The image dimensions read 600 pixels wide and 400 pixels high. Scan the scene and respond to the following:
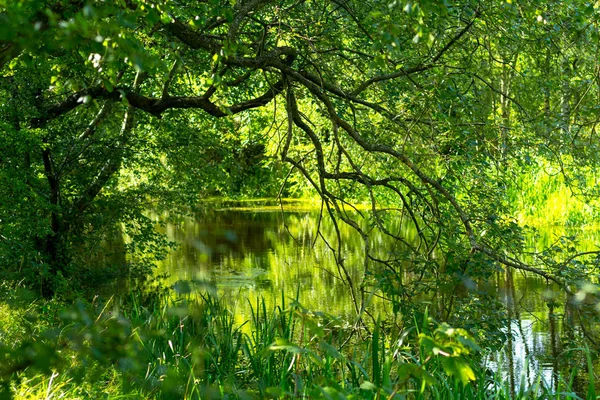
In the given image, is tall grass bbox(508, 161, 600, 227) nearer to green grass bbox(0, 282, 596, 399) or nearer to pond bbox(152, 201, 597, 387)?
pond bbox(152, 201, 597, 387)

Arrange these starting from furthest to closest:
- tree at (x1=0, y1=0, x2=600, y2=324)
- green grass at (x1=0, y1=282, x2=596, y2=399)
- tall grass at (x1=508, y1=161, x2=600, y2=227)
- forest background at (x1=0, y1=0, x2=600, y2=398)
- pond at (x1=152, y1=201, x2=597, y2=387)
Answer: tall grass at (x1=508, y1=161, x2=600, y2=227) → pond at (x1=152, y1=201, x2=597, y2=387) → tree at (x1=0, y1=0, x2=600, y2=324) → forest background at (x1=0, y1=0, x2=600, y2=398) → green grass at (x1=0, y1=282, x2=596, y2=399)

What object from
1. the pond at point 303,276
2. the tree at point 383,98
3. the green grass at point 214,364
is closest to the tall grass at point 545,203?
the pond at point 303,276

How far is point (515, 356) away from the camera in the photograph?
25.7 feet

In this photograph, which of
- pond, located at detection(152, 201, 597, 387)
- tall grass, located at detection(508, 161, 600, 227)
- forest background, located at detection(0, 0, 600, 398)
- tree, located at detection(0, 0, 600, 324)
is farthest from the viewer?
tall grass, located at detection(508, 161, 600, 227)

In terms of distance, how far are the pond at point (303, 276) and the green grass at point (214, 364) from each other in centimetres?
93

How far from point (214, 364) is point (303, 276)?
822 centimetres

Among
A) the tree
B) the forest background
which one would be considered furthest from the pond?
the tree

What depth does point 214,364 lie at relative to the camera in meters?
4.55

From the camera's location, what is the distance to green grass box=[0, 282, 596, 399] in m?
2.11

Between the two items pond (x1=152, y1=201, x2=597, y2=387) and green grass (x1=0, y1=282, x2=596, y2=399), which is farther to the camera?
pond (x1=152, y1=201, x2=597, y2=387)

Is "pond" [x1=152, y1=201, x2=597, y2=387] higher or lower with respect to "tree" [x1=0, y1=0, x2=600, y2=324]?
lower

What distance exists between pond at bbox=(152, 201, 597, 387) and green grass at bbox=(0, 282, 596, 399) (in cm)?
93

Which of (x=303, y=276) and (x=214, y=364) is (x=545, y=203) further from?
(x=214, y=364)

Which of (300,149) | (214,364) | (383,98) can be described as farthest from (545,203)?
(214,364)
